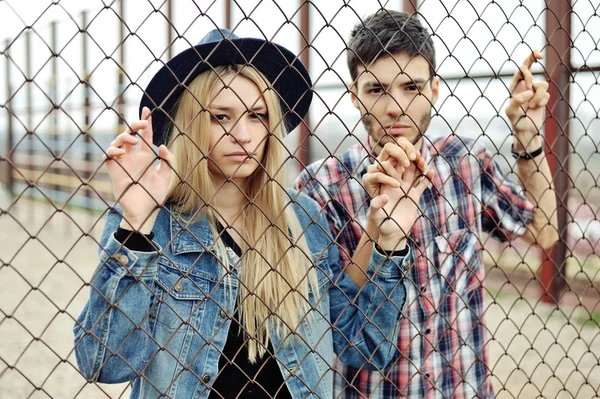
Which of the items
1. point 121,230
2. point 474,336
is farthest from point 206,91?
point 474,336

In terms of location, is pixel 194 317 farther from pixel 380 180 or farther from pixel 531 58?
pixel 531 58

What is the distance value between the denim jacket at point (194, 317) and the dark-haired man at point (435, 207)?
0.09 metres

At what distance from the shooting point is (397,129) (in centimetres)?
155

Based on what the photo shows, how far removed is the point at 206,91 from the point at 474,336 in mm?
982

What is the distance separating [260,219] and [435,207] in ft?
1.84

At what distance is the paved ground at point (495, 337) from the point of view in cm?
258

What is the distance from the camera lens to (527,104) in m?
1.63

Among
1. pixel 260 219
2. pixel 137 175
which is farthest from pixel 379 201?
pixel 137 175

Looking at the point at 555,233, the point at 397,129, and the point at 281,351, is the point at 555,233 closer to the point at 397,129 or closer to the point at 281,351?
the point at 397,129

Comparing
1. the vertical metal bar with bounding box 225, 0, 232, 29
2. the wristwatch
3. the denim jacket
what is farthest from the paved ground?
the vertical metal bar with bounding box 225, 0, 232, 29

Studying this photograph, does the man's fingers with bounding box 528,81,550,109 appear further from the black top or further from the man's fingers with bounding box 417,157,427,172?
the black top

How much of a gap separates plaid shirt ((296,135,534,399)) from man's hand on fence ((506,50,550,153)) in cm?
12

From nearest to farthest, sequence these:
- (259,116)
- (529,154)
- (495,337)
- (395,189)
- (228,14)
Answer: (259,116) → (395,189) → (529,154) → (495,337) → (228,14)

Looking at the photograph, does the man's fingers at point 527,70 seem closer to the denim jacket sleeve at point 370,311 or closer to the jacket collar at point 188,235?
the denim jacket sleeve at point 370,311
